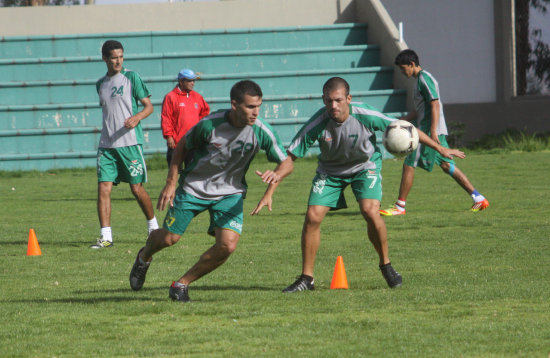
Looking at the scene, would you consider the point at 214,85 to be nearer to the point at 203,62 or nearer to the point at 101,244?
the point at 203,62

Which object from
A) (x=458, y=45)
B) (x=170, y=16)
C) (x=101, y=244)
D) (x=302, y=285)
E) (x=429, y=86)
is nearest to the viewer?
(x=302, y=285)

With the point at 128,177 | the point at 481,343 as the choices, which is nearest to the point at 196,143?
the point at 481,343

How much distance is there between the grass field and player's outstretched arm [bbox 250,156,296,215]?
0.71 metres

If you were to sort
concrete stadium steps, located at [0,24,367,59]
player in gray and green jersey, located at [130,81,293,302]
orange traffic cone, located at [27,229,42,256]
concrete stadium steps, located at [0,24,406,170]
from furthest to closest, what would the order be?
concrete stadium steps, located at [0,24,367,59] → concrete stadium steps, located at [0,24,406,170] → orange traffic cone, located at [27,229,42,256] → player in gray and green jersey, located at [130,81,293,302]

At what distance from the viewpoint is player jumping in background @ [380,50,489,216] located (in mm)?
12367

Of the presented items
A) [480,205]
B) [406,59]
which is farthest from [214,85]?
[480,205]

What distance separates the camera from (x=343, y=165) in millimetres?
7910

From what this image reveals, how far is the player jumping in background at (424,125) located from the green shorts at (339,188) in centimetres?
458

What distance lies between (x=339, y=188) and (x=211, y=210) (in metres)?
1.18

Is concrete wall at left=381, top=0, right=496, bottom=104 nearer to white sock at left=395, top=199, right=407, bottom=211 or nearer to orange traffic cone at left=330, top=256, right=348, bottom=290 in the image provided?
white sock at left=395, top=199, right=407, bottom=211

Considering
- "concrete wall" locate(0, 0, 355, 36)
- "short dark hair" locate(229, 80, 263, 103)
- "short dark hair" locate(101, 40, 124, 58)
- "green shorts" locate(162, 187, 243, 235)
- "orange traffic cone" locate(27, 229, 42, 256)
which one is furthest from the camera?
"concrete wall" locate(0, 0, 355, 36)

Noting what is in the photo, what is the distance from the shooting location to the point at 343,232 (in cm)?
1117

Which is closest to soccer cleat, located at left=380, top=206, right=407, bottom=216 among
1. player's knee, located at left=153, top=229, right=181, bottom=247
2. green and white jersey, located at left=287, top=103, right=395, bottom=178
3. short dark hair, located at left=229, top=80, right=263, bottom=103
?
green and white jersey, located at left=287, top=103, right=395, bottom=178

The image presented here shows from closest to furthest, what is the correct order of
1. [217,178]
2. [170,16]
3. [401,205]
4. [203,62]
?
[217,178], [401,205], [203,62], [170,16]
